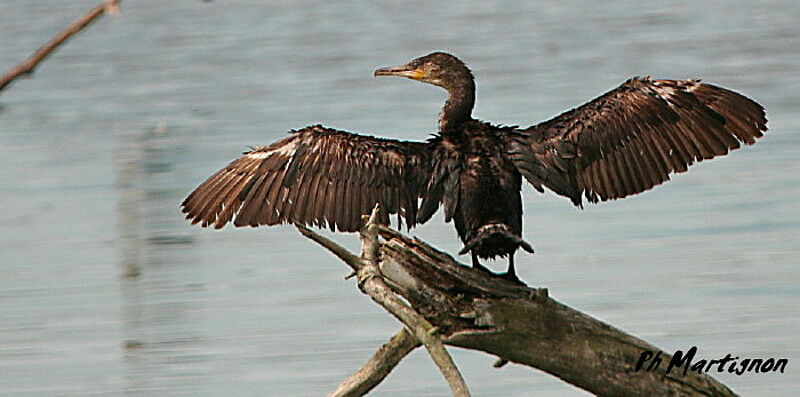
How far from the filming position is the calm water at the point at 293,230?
24.4 ft

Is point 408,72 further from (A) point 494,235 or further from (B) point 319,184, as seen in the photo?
(A) point 494,235

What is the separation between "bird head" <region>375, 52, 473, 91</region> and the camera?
20.2 feet

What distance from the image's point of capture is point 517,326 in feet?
15.8

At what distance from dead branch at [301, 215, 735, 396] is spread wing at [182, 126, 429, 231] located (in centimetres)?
96

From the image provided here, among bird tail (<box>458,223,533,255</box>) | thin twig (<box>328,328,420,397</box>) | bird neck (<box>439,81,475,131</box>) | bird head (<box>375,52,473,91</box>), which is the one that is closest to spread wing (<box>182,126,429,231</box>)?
bird neck (<box>439,81,475,131</box>)

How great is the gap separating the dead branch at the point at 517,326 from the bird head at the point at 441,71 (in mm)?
1367

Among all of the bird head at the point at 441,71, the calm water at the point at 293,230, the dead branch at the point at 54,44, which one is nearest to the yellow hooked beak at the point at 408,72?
the bird head at the point at 441,71

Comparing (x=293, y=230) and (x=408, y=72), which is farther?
(x=293, y=230)

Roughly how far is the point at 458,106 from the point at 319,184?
59cm

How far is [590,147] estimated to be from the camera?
19.4ft

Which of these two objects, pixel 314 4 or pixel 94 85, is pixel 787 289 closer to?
pixel 94 85

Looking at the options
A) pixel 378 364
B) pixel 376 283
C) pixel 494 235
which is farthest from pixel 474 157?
pixel 376 283

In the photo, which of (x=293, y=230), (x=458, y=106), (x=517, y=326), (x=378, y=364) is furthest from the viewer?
(x=293, y=230)

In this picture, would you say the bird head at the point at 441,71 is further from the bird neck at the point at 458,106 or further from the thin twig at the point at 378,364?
the thin twig at the point at 378,364
